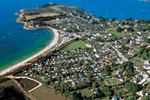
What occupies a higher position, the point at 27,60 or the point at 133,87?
the point at 27,60

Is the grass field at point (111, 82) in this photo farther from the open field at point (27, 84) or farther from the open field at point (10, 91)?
the open field at point (10, 91)

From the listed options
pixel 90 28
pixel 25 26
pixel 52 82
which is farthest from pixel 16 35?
pixel 52 82

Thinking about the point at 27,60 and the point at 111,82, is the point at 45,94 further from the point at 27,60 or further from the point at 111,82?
the point at 27,60

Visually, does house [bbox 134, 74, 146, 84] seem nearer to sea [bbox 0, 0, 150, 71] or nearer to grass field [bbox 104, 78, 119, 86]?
grass field [bbox 104, 78, 119, 86]

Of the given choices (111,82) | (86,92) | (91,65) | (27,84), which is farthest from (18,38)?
(111,82)

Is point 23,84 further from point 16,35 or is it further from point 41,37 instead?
point 16,35

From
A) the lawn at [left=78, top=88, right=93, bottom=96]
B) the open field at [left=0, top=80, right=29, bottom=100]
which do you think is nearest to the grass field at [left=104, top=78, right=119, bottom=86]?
the lawn at [left=78, top=88, right=93, bottom=96]

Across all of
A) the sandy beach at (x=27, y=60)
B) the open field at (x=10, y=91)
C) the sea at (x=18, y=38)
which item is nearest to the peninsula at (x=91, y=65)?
the sandy beach at (x=27, y=60)
